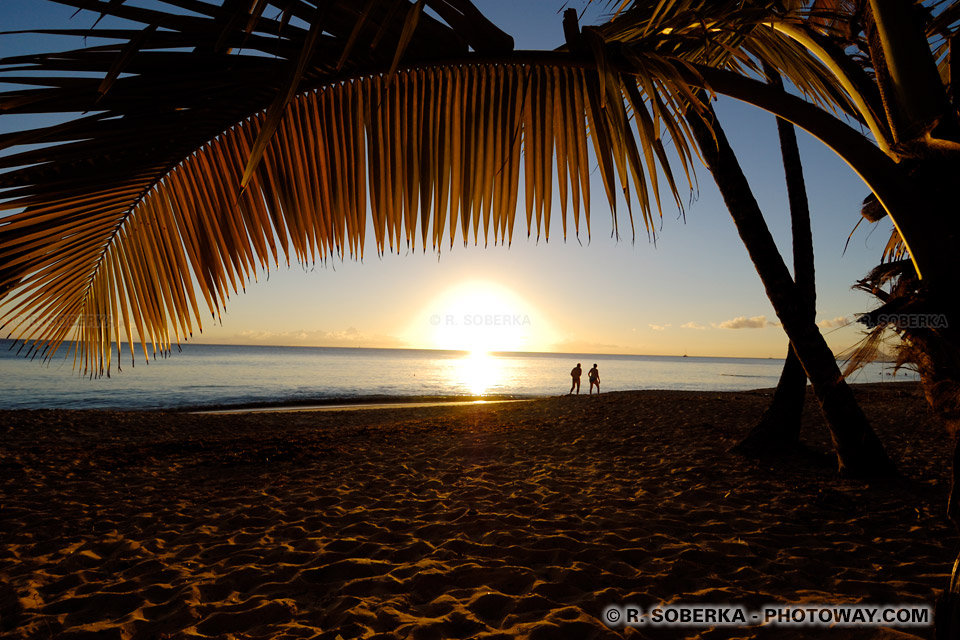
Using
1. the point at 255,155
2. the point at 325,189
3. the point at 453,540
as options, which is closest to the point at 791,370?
the point at 453,540

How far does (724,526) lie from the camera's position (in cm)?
392

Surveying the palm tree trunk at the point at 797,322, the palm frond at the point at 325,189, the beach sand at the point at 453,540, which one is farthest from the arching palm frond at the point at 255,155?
the palm tree trunk at the point at 797,322

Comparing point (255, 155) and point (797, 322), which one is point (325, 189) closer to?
point (255, 155)

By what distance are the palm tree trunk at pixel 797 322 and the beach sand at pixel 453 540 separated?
0.34 meters

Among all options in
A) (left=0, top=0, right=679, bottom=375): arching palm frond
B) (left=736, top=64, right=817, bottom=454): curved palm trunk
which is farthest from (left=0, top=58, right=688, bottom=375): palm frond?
(left=736, top=64, right=817, bottom=454): curved palm trunk

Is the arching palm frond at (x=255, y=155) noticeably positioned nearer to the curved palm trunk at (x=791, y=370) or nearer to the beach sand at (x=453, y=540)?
the beach sand at (x=453, y=540)

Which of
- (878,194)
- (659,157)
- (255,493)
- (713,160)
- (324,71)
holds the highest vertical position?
A: (713,160)

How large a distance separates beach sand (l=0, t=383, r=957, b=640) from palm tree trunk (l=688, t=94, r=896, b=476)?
345mm

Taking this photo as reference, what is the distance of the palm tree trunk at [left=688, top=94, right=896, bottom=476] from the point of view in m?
4.96

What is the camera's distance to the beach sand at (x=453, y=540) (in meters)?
2.70

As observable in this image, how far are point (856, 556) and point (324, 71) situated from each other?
168 inches

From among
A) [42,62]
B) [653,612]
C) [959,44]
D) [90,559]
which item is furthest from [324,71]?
[90,559]

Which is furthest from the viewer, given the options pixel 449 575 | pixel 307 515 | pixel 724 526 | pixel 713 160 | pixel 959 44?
pixel 713 160

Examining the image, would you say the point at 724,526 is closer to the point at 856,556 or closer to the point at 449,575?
the point at 856,556
